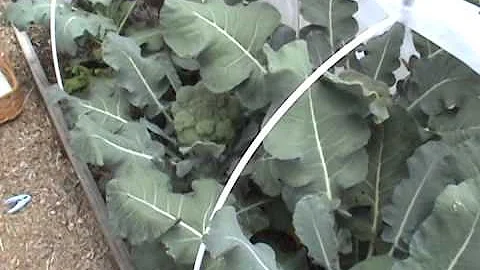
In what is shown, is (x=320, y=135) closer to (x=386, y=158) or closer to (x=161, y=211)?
(x=386, y=158)

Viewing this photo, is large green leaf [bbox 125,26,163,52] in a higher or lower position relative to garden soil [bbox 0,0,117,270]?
higher

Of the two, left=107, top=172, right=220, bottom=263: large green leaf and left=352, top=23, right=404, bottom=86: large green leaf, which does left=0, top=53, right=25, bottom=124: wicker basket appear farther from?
left=352, top=23, right=404, bottom=86: large green leaf

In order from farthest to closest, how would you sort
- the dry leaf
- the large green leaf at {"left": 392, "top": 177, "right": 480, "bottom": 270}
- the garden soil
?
the dry leaf → the garden soil → the large green leaf at {"left": 392, "top": 177, "right": 480, "bottom": 270}

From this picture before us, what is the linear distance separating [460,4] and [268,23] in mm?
398

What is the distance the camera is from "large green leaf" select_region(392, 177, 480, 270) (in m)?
1.12

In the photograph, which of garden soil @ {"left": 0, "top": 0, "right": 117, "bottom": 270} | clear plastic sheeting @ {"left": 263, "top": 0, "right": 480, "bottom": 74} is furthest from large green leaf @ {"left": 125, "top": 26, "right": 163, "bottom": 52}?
clear plastic sheeting @ {"left": 263, "top": 0, "right": 480, "bottom": 74}

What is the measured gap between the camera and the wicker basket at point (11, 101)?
6.60ft

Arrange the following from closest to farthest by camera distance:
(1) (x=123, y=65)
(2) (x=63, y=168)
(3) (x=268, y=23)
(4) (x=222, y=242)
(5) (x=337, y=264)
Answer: (4) (x=222, y=242) < (5) (x=337, y=264) < (3) (x=268, y=23) < (1) (x=123, y=65) < (2) (x=63, y=168)

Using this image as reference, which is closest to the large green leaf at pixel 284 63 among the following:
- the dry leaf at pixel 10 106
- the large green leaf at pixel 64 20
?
the large green leaf at pixel 64 20

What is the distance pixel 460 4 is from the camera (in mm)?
1230

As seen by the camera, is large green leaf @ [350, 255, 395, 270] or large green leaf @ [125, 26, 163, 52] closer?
large green leaf @ [350, 255, 395, 270]

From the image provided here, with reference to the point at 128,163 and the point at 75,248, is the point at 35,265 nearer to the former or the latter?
the point at 75,248

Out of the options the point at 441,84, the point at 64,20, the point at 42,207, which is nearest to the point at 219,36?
the point at 441,84

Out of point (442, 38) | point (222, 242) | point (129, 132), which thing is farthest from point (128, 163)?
point (442, 38)
